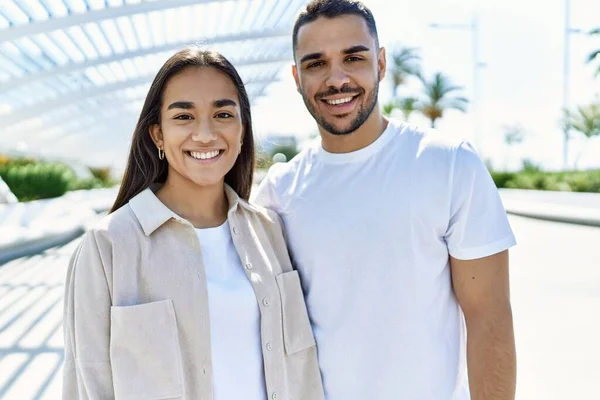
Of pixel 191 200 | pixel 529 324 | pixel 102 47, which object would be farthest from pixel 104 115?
pixel 191 200

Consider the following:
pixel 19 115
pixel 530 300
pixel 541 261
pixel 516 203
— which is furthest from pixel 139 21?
pixel 530 300

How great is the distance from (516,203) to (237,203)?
20032 millimetres

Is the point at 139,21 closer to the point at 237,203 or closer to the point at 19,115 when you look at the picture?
the point at 19,115

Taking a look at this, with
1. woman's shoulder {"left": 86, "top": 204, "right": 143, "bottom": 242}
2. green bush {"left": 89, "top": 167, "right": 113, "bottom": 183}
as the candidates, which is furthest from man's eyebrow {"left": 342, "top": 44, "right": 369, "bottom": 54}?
green bush {"left": 89, "top": 167, "right": 113, "bottom": 183}

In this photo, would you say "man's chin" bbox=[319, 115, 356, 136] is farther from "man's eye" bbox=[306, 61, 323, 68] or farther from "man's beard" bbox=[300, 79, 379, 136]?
"man's eye" bbox=[306, 61, 323, 68]

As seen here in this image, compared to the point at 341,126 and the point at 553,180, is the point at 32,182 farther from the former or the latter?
the point at 553,180

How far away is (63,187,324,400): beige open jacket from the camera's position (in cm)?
217

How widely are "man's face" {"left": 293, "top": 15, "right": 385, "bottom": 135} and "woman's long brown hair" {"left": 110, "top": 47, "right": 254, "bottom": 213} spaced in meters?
0.35

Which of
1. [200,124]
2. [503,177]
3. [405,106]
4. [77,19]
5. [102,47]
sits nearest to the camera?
[200,124]

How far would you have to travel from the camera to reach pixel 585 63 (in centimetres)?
2631

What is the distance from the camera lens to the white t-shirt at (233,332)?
7.66 feet

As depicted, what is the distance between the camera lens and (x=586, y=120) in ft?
128

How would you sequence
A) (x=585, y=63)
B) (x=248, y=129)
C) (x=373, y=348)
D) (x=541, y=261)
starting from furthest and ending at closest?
(x=585, y=63) < (x=541, y=261) < (x=248, y=129) < (x=373, y=348)

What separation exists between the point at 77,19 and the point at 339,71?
22.2m
